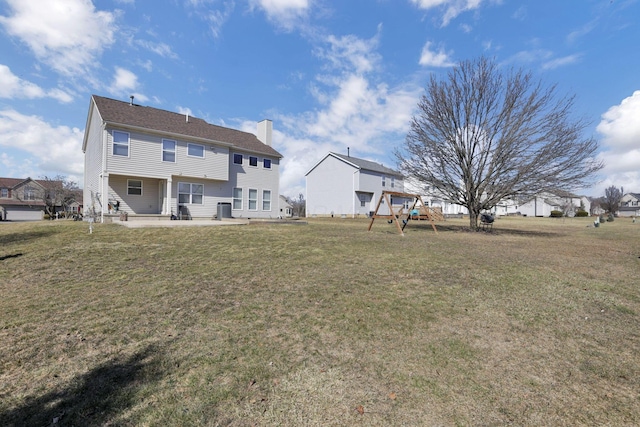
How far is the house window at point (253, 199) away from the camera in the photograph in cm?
2328

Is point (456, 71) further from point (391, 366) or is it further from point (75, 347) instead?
point (75, 347)

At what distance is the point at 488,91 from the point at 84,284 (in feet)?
61.8

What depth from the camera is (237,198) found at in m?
22.5

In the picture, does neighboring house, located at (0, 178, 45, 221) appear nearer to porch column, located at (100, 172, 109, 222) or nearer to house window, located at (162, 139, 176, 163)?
porch column, located at (100, 172, 109, 222)

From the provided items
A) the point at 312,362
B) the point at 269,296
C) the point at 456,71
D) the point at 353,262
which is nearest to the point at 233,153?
the point at 456,71

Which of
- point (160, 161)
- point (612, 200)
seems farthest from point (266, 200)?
point (612, 200)

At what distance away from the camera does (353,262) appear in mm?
7320

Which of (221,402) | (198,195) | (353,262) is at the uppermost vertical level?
(198,195)

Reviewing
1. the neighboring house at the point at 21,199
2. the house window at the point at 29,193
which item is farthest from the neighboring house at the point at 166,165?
the house window at the point at 29,193

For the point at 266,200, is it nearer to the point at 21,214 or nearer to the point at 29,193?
the point at 21,214

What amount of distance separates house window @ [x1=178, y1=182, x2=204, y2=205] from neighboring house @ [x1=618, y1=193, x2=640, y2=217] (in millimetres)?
98565

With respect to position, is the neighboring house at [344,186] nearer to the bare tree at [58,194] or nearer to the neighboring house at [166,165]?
the neighboring house at [166,165]

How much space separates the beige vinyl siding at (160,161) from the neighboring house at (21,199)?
4353 centimetres

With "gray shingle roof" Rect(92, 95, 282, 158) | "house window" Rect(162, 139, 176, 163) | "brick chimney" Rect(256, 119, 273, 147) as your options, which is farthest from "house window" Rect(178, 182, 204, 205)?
"brick chimney" Rect(256, 119, 273, 147)
